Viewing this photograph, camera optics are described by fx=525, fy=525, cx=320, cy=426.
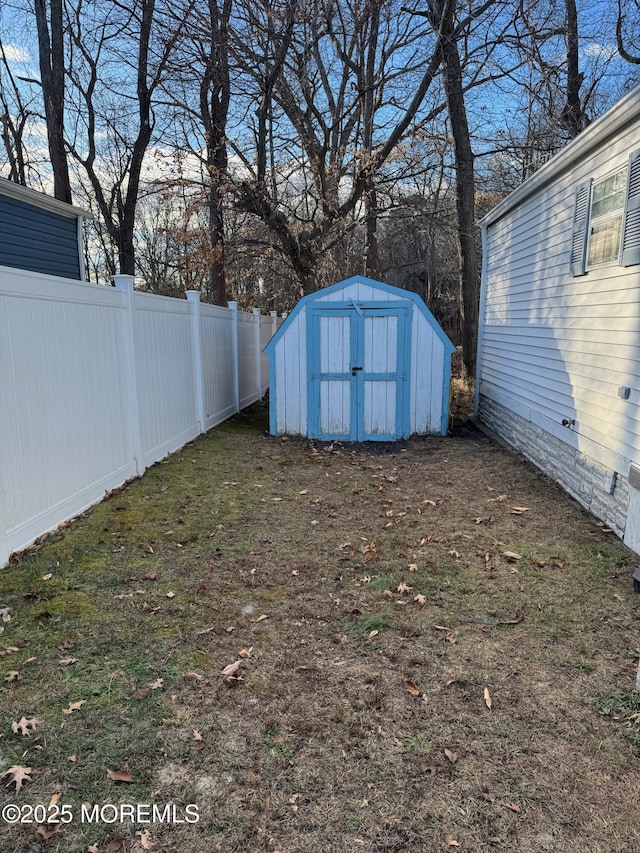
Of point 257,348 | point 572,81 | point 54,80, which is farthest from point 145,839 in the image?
point 54,80

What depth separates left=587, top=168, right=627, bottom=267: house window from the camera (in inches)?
183

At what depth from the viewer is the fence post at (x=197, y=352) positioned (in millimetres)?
8041

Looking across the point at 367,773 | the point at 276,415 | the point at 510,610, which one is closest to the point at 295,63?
the point at 276,415

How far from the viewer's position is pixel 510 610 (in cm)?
337

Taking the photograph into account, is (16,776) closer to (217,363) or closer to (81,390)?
(81,390)

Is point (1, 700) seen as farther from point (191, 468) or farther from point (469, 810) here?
point (191, 468)

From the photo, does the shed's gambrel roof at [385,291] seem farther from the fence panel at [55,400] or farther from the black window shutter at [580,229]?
the fence panel at [55,400]

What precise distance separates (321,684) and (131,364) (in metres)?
4.25

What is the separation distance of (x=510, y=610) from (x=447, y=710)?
1092 millimetres

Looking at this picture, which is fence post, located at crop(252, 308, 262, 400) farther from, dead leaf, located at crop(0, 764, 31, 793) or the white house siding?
dead leaf, located at crop(0, 764, 31, 793)

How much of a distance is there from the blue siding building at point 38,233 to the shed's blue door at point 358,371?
199 inches

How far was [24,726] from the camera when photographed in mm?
2311

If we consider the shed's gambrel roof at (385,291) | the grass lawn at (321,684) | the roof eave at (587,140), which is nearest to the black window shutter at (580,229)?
the roof eave at (587,140)

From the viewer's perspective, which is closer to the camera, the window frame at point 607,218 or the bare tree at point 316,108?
the window frame at point 607,218
